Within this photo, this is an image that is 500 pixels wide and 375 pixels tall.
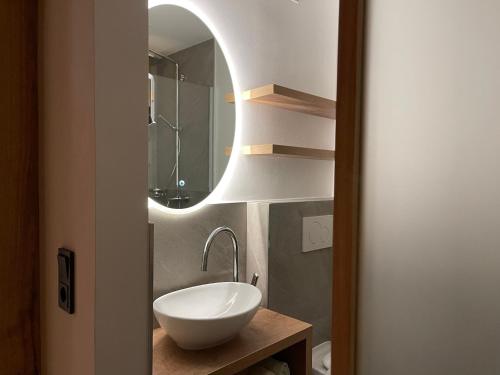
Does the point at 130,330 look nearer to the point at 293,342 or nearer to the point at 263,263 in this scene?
the point at 293,342

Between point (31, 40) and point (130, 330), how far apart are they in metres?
0.76

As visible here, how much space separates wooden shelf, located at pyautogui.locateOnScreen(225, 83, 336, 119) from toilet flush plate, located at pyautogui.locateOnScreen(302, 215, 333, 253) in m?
0.63

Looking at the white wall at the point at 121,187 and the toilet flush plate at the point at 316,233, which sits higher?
the white wall at the point at 121,187

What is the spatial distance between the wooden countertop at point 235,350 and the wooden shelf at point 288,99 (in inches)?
41.9

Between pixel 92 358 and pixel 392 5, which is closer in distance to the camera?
pixel 392 5

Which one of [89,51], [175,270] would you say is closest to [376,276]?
[89,51]

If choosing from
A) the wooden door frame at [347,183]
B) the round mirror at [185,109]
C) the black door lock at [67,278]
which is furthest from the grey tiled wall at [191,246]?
the wooden door frame at [347,183]

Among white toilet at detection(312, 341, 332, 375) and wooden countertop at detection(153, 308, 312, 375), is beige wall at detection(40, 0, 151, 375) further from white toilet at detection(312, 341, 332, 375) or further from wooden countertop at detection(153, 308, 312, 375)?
white toilet at detection(312, 341, 332, 375)

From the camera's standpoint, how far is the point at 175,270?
1552 mm

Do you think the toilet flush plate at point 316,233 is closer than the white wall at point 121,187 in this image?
No

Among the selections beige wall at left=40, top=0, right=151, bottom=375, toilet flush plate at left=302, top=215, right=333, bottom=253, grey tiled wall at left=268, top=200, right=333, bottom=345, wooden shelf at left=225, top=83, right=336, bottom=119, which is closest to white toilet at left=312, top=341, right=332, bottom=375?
grey tiled wall at left=268, top=200, right=333, bottom=345

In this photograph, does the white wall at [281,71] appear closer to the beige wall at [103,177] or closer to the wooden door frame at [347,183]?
the beige wall at [103,177]

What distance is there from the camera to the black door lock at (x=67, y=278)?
79cm

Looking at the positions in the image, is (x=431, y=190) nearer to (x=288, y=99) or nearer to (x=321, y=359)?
(x=288, y=99)
